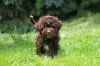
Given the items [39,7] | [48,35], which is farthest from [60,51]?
[39,7]

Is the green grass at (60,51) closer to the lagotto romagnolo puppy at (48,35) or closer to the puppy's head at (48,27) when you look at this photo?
the lagotto romagnolo puppy at (48,35)

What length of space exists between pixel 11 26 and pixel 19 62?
18.0ft

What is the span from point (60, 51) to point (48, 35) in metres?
1.01

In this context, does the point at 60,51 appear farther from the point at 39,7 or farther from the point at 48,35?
the point at 39,7

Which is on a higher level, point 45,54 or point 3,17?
point 45,54

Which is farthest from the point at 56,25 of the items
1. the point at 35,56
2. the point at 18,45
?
the point at 18,45

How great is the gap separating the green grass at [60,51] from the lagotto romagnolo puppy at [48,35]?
18cm

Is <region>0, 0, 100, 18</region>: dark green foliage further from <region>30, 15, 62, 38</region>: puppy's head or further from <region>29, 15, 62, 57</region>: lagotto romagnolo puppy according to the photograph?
<region>30, 15, 62, 38</region>: puppy's head

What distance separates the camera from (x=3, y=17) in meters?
13.7

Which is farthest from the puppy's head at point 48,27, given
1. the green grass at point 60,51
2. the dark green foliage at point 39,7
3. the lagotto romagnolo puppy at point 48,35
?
the dark green foliage at point 39,7

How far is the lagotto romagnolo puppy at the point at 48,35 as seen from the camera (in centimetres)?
793

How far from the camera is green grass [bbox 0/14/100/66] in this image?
7746mm

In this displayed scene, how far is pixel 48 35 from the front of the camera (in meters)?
7.91

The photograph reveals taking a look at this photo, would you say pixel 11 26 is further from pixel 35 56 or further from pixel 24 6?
pixel 35 56
